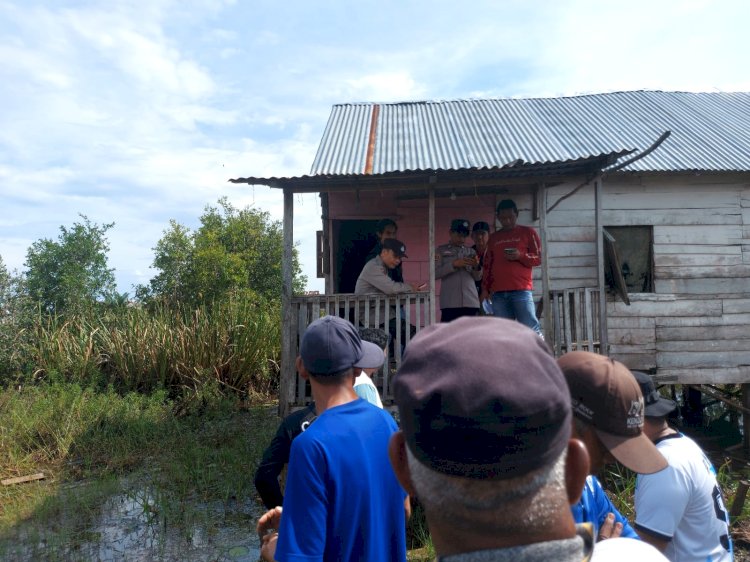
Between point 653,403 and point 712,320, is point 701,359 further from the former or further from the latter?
point 653,403

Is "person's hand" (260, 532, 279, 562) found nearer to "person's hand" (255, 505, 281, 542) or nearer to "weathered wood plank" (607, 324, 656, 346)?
"person's hand" (255, 505, 281, 542)

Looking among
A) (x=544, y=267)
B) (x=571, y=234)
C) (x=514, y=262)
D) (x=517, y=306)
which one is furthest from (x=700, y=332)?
(x=514, y=262)

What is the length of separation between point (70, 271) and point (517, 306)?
43.7 ft

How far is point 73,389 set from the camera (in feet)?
35.2

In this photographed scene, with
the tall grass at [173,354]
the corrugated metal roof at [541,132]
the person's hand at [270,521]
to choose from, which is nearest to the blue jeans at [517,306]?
the corrugated metal roof at [541,132]

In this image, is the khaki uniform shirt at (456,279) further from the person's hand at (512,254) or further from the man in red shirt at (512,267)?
the person's hand at (512,254)

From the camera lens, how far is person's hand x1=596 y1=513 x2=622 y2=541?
1893 mm

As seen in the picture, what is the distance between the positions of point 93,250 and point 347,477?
54.8 ft

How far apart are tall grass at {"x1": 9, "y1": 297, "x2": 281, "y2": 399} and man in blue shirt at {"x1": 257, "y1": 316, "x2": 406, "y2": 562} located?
9746mm

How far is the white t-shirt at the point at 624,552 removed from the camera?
1.12 meters

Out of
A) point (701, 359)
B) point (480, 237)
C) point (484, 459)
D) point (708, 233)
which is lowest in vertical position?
point (701, 359)

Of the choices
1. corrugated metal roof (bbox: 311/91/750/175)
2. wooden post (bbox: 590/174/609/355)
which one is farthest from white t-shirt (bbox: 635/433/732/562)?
corrugated metal roof (bbox: 311/91/750/175)

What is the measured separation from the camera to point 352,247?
10289mm

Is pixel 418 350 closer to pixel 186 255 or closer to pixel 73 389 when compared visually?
pixel 73 389
